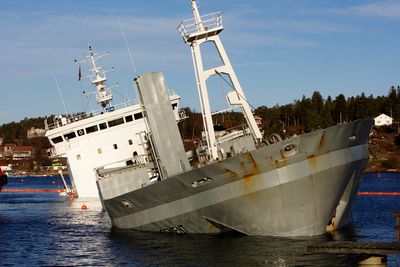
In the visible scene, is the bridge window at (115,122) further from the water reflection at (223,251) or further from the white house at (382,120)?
the white house at (382,120)

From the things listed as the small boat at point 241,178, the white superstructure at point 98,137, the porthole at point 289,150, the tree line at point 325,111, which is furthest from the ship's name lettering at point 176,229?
the tree line at point 325,111

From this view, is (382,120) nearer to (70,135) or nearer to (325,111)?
(325,111)

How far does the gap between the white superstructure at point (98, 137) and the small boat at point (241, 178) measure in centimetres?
1026

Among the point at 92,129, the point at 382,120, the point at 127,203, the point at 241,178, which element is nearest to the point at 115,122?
the point at 92,129

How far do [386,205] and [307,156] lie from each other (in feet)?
67.1

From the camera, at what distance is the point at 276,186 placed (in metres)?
26.8

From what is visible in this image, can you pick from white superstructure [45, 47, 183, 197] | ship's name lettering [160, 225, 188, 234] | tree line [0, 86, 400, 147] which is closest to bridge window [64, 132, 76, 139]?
white superstructure [45, 47, 183, 197]

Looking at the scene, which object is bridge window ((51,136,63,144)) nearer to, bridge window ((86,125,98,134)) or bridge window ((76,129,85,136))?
bridge window ((76,129,85,136))

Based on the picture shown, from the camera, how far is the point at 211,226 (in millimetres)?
29109

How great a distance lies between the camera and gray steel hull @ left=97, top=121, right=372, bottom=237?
26.8m

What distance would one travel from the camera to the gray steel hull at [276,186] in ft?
87.9

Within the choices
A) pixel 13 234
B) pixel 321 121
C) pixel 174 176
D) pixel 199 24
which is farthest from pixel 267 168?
pixel 321 121

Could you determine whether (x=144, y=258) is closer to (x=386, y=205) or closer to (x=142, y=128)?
(x=142, y=128)

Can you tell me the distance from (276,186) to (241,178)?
1.42 m
